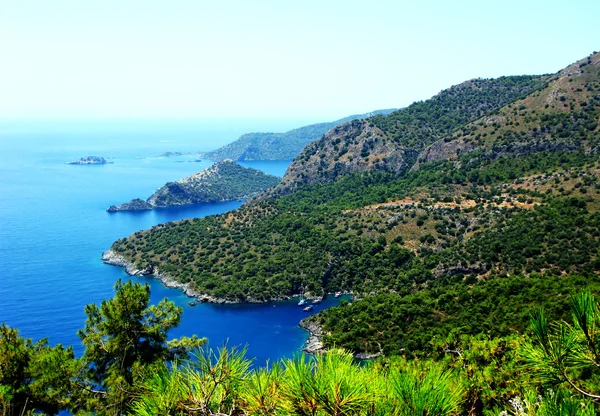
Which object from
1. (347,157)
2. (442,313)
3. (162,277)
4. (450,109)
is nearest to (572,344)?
(442,313)

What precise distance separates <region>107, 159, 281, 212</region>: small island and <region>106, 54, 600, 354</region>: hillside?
44.6 meters

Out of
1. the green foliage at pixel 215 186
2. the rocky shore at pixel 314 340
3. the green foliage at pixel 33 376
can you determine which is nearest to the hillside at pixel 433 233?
the rocky shore at pixel 314 340

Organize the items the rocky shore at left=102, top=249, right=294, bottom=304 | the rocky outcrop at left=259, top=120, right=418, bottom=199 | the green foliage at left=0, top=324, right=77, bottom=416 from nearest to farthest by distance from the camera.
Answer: the green foliage at left=0, top=324, right=77, bottom=416
the rocky shore at left=102, top=249, right=294, bottom=304
the rocky outcrop at left=259, top=120, right=418, bottom=199

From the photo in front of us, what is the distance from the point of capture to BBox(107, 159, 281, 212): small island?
121562 mm

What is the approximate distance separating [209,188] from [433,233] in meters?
91.7

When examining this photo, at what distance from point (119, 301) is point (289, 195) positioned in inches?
3005

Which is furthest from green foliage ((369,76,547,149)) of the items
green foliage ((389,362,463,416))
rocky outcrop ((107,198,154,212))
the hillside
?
green foliage ((389,362,463,416))

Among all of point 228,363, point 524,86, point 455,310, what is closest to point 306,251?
point 455,310

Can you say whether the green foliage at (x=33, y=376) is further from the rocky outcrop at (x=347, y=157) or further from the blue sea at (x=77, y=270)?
the rocky outcrop at (x=347, y=157)

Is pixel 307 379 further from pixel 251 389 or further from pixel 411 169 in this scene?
pixel 411 169

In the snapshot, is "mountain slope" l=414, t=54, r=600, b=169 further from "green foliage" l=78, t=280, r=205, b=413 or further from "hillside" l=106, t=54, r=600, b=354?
"green foliage" l=78, t=280, r=205, b=413

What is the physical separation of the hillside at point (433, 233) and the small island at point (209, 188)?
44561 mm

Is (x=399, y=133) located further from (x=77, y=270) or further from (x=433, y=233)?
(x=77, y=270)

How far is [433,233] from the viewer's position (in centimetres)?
5775
